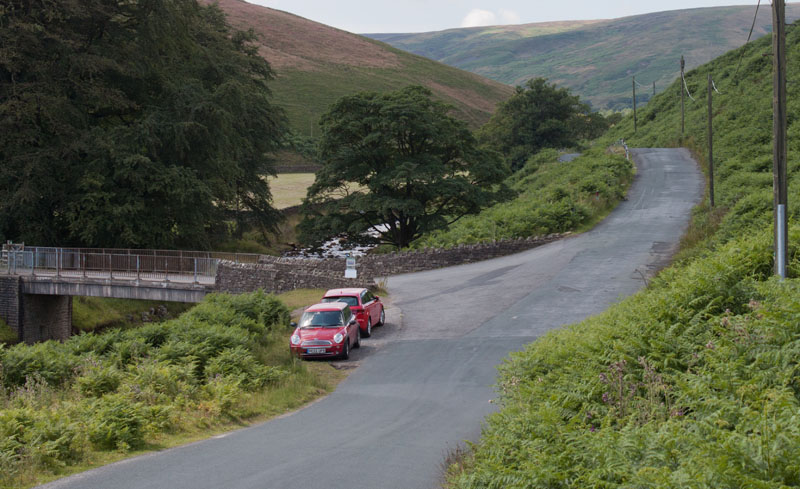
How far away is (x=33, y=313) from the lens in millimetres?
37500

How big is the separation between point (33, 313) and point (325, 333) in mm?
23826

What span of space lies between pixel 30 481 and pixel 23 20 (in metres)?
37.6

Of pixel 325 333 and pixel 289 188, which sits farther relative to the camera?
Answer: pixel 289 188

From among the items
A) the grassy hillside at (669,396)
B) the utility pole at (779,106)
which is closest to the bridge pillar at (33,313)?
the grassy hillside at (669,396)

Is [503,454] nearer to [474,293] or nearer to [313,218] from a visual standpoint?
[474,293]

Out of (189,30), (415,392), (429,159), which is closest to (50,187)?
(189,30)

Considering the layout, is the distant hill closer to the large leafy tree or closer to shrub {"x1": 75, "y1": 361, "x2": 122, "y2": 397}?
the large leafy tree

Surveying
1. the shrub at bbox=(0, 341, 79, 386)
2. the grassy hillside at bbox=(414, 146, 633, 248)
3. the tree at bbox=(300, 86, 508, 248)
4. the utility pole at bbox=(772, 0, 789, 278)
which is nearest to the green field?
the tree at bbox=(300, 86, 508, 248)

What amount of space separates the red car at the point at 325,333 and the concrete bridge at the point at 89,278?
1466cm

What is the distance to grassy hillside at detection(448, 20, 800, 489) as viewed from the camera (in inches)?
233

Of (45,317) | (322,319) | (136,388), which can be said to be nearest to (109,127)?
(45,317)

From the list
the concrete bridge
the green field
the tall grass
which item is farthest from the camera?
the green field

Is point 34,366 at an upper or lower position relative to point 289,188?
lower

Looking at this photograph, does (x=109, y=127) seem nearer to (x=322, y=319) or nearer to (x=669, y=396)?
(x=322, y=319)
